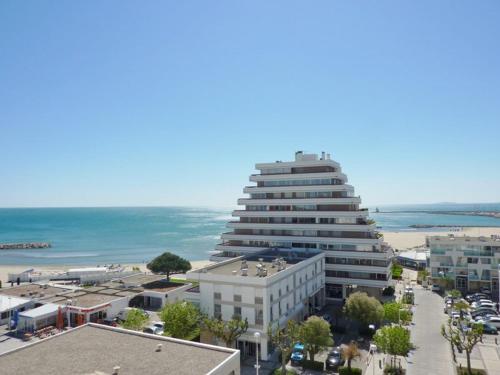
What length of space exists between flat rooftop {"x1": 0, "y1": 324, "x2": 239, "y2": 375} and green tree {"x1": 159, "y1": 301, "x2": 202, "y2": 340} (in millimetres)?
12834

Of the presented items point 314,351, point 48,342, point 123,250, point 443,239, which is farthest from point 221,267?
point 123,250

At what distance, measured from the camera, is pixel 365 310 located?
48.9 m

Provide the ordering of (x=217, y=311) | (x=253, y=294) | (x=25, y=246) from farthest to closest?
(x=25, y=246), (x=217, y=311), (x=253, y=294)

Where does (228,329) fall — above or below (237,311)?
below

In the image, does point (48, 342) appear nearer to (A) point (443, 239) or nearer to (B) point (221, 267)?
(B) point (221, 267)

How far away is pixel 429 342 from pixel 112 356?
40.9 m

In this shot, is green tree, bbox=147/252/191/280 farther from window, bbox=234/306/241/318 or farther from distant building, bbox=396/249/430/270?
distant building, bbox=396/249/430/270

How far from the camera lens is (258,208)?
7431 cm

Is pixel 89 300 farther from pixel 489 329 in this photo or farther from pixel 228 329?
pixel 489 329

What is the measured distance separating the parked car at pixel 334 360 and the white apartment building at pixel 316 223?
25128 mm

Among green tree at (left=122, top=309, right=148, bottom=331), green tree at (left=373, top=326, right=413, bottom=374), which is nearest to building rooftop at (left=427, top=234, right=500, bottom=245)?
green tree at (left=373, top=326, right=413, bottom=374)

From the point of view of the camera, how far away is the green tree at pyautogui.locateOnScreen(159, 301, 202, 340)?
137 ft

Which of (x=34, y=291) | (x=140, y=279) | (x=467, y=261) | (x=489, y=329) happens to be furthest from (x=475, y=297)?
(x=34, y=291)

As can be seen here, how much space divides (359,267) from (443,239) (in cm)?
2331
